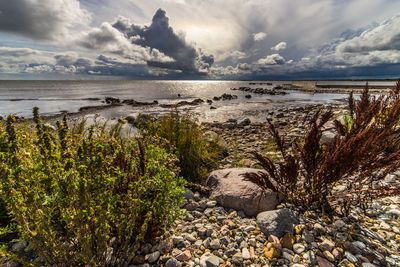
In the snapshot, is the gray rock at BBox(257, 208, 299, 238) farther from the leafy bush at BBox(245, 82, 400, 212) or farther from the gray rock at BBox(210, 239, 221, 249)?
the gray rock at BBox(210, 239, 221, 249)

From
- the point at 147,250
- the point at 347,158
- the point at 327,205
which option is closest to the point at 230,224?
the point at 147,250

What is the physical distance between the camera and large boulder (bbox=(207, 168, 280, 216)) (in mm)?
2928

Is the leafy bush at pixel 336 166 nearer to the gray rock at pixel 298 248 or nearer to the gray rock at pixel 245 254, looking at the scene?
the gray rock at pixel 298 248

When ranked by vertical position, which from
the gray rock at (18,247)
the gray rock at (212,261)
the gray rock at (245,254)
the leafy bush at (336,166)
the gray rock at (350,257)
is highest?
the leafy bush at (336,166)

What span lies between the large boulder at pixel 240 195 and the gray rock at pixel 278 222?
23 centimetres

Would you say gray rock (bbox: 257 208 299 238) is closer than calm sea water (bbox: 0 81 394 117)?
Yes

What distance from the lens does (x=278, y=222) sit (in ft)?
7.80

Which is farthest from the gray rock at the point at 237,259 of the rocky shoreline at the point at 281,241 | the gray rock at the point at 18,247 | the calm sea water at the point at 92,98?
the calm sea water at the point at 92,98

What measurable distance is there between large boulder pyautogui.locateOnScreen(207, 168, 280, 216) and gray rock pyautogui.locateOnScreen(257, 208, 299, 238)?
0.76 ft

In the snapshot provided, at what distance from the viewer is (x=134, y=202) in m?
1.83

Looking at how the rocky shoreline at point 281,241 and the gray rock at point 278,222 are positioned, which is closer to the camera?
the rocky shoreline at point 281,241

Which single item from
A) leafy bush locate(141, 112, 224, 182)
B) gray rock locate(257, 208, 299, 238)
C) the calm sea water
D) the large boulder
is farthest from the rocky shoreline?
the calm sea water

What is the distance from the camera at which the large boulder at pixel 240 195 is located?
115 inches

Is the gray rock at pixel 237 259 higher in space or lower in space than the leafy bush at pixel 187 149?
lower
